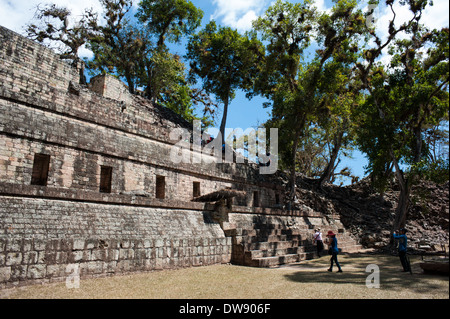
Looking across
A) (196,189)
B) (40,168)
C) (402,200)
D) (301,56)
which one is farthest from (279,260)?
(301,56)

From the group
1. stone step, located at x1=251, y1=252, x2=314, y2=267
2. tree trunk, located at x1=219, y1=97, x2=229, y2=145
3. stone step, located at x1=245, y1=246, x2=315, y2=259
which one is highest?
tree trunk, located at x1=219, y1=97, x2=229, y2=145

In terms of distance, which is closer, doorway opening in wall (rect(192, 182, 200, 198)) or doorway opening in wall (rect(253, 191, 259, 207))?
doorway opening in wall (rect(192, 182, 200, 198))

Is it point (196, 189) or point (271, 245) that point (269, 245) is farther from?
point (196, 189)

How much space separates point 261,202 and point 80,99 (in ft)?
37.6

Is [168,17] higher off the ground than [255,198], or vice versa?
[168,17]

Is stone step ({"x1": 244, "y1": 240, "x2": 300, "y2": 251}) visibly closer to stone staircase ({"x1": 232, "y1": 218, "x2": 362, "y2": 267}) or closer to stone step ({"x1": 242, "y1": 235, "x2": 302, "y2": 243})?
stone staircase ({"x1": 232, "y1": 218, "x2": 362, "y2": 267})

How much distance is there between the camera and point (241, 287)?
22.7 feet

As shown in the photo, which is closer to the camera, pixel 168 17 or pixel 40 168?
pixel 40 168

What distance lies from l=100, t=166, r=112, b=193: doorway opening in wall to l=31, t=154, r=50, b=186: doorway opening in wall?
188 centimetres

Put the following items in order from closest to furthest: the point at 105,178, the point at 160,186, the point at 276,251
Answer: the point at 105,178 → the point at 276,251 → the point at 160,186

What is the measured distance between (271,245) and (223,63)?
1821 cm

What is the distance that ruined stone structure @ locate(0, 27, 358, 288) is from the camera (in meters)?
7.07

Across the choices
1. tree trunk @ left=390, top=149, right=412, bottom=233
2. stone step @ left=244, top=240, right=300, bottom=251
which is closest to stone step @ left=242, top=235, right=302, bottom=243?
stone step @ left=244, top=240, right=300, bottom=251
